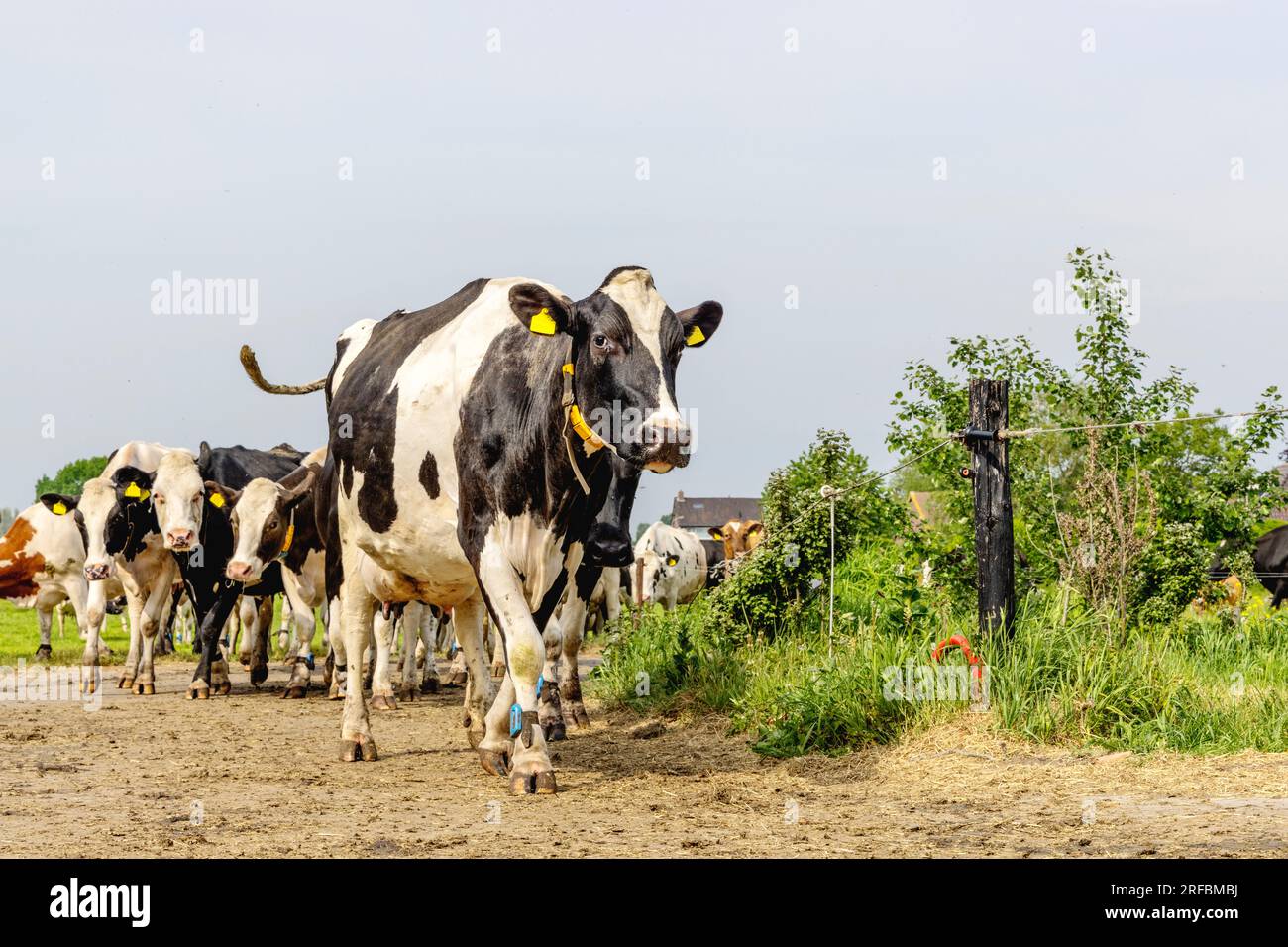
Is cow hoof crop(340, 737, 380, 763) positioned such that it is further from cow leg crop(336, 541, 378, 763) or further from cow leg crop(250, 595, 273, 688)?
cow leg crop(250, 595, 273, 688)

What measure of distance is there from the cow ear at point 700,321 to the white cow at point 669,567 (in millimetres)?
15565

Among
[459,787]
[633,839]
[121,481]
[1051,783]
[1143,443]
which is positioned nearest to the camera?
[633,839]

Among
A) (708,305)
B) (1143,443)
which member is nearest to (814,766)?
(708,305)

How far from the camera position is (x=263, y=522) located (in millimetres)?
14062

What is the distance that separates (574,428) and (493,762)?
2.04m

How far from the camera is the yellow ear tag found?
25.3ft

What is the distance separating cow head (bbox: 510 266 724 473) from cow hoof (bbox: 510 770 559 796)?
174cm

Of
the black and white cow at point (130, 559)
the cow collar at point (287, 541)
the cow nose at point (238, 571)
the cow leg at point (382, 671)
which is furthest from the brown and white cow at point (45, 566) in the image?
the cow leg at point (382, 671)

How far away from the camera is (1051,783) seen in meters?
7.52

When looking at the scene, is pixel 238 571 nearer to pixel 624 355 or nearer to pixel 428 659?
pixel 428 659

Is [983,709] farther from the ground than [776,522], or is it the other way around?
[776,522]

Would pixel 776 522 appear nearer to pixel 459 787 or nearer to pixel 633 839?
pixel 459 787

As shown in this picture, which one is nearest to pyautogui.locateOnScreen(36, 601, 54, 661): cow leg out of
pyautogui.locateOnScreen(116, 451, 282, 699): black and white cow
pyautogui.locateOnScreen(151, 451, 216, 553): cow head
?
pyautogui.locateOnScreen(116, 451, 282, 699): black and white cow
